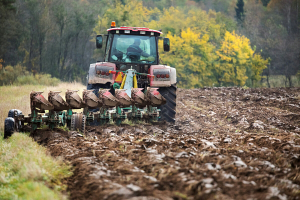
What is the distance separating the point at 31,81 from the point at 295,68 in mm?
32466

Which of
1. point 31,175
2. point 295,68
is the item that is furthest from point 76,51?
point 31,175

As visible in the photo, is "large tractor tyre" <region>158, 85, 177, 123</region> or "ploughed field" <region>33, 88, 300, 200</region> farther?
"large tractor tyre" <region>158, 85, 177, 123</region>

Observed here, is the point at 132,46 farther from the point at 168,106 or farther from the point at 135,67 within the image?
the point at 168,106

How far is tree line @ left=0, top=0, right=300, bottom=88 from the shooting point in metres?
33.3

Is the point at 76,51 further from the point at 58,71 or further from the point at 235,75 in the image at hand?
the point at 235,75

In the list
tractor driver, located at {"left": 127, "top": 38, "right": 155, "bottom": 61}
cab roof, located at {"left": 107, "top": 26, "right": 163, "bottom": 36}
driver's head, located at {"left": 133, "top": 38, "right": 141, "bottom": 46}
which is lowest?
tractor driver, located at {"left": 127, "top": 38, "right": 155, "bottom": 61}

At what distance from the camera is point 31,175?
3982mm

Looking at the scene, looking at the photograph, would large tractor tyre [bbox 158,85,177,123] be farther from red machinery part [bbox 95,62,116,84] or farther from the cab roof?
the cab roof

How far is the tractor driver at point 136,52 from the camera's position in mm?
8551

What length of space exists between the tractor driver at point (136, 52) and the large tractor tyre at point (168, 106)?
1.05 metres

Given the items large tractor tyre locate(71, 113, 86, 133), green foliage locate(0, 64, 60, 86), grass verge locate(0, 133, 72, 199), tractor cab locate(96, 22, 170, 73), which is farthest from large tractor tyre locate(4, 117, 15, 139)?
green foliage locate(0, 64, 60, 86)

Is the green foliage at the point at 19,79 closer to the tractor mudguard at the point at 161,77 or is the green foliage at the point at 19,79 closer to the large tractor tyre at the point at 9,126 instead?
the tractor mudguard at the point at 161,77

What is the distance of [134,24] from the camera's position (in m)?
34.3

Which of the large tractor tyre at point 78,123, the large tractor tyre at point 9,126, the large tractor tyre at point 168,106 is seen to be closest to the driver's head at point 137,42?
the large tractor tyre at point 168,106
